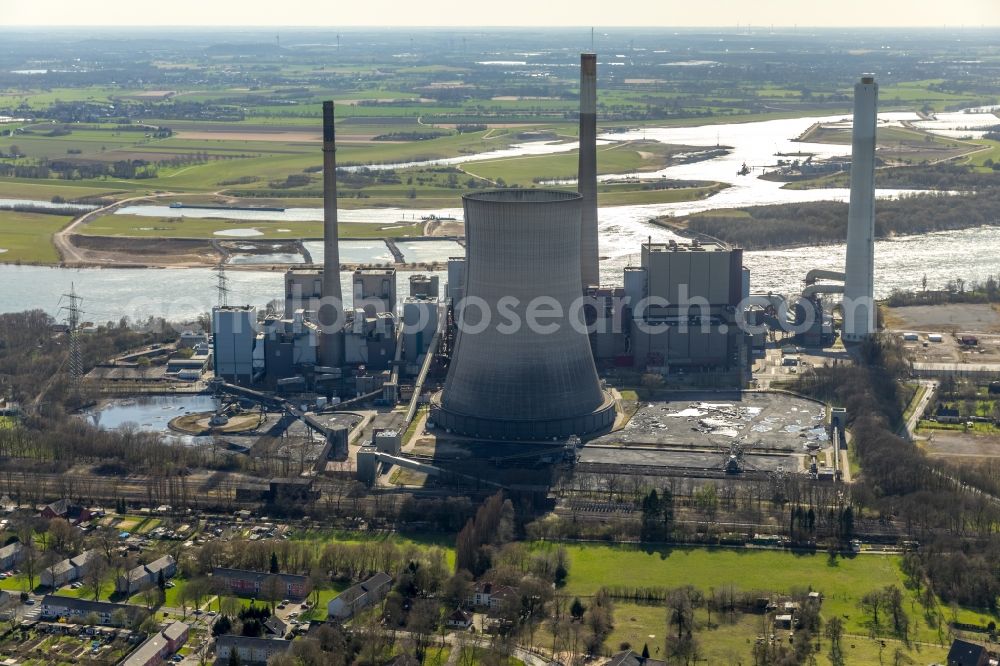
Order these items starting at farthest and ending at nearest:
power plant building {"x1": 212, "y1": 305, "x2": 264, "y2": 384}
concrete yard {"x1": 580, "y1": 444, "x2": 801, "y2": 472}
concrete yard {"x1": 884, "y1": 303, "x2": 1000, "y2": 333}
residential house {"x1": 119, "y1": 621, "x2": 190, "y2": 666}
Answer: concrete yard {"x1": 884, "y1": 303, "x2": 1000, "y2": 333}
power plant building {"x1": 212, "y1": 305, "x2": 264, "y2": 384}
concrete yard {"x1": 580, "y1": 444, "x2": 801, "y2": 472}
residential house {"x1": 119, "y1": 621, "x2": 190, "y2": 666}

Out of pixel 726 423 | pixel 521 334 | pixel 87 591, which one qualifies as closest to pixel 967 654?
pixel 521 334

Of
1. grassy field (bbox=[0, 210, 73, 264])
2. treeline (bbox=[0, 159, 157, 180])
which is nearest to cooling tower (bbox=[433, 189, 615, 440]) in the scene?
grassy field (bbox=[0, 210, 73, 264])

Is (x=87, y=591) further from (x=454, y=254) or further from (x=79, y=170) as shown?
(x=79, y=170)

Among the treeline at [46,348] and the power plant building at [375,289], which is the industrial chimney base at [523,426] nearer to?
the power plant building at [375,289]

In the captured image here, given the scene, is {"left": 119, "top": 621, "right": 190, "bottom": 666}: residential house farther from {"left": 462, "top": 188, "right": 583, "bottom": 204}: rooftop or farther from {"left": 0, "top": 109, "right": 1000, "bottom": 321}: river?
{"left": 0, "top": 109, "right": 1000, "bottom": 321}: river

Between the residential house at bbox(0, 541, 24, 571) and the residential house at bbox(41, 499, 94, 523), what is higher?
the residential house at bbox(41, 499, 94, 523)

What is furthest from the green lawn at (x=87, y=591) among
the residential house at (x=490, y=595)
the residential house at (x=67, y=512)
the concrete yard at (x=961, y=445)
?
the concrete yard at (x=961, y=445)

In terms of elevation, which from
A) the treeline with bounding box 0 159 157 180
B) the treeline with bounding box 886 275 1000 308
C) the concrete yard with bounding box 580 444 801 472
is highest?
the treeline with bounding box 0 159 157 180
